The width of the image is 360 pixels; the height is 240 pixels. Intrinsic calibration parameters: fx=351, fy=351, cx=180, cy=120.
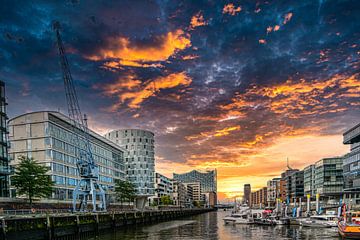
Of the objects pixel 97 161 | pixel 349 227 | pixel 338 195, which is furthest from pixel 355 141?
pixel 97 161

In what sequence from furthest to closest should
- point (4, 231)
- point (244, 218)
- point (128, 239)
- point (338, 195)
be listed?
point (338, 195), point (244, 218), point (128, 239), point (4, 231)

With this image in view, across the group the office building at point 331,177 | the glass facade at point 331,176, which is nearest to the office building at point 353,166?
the office building at point 331,177

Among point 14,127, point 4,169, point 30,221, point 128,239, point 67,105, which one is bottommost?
point 128,239

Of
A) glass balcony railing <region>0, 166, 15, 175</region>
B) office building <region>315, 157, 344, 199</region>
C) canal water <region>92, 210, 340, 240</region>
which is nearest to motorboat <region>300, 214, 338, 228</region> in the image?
canal water <region>92, 210, 340, 240</region>

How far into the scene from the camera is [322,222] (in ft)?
285

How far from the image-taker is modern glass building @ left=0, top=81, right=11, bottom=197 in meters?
86.8

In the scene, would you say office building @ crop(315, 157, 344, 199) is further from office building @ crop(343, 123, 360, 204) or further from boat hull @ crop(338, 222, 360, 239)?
boat hull @ crop(338, 222, 360, 239)

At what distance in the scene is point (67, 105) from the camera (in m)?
118

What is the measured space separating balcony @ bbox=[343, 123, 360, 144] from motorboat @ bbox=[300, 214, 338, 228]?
176 ft

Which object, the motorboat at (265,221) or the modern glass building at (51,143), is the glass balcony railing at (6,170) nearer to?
the modern glass building at (51,143)

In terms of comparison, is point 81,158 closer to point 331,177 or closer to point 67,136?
point 67,136

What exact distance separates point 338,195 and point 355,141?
177ft

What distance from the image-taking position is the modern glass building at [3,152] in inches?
3418

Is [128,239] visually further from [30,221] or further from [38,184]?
[38,184]
